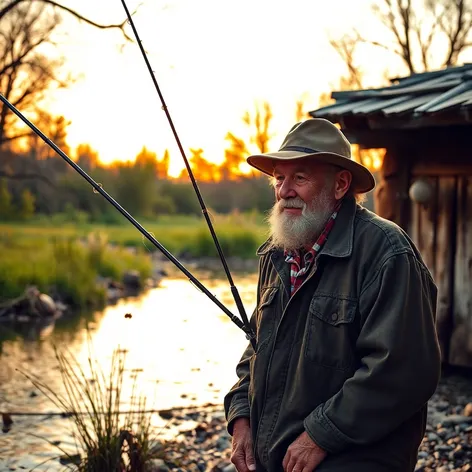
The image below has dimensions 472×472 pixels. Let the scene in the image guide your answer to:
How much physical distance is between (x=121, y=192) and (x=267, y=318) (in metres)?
29.2

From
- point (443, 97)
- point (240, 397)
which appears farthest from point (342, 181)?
point (443, 97)

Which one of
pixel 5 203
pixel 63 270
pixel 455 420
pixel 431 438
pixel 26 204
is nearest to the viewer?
pixel 431 438

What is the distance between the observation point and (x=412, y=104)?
5.73 m

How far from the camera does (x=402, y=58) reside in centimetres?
1638

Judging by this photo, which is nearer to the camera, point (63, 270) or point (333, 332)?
→ point (333, 332)

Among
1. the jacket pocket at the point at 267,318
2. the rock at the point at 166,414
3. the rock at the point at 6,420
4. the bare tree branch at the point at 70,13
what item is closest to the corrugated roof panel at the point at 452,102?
the rock at the point at 166,414

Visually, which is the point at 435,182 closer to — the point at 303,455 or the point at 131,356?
the point at 131,356

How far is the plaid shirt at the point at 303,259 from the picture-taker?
7.27 feet

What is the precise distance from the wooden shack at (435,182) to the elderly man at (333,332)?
12.1ft

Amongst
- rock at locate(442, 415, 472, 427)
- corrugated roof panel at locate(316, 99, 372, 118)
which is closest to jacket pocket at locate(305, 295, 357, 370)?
rock at locate(442, 415, 472, 427)

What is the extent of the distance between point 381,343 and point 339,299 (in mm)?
197

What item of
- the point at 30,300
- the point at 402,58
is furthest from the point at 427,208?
the point at 402,58

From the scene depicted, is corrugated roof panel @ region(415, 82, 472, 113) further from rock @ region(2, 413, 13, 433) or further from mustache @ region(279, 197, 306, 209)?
rock @ region(2, 413, 13, 433)

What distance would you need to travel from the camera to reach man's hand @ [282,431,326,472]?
2020 millimetres
